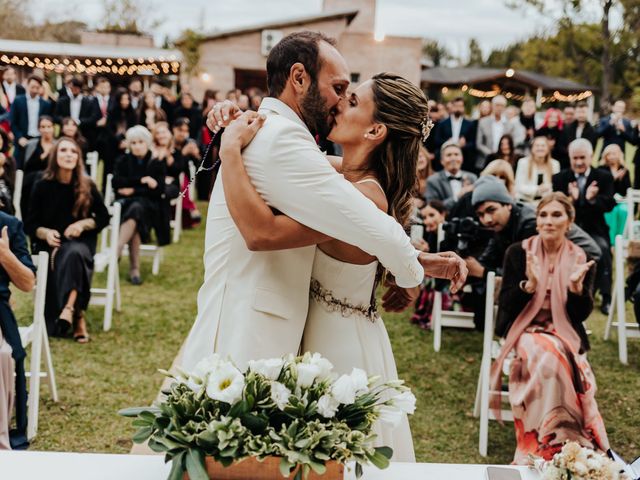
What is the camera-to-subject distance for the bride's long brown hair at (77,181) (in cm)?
636

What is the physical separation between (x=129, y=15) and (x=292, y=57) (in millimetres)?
35144

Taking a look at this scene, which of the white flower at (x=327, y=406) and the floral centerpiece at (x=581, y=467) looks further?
the floral centerpiece at (x=581, y=467)

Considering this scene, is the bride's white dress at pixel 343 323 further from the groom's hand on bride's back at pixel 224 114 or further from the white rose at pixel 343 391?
the white rose at pixel 343 391

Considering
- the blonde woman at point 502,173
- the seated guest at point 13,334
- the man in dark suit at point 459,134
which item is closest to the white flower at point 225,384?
the seated guest at point 13,334

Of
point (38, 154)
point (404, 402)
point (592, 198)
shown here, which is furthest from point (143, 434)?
point (38, 154)

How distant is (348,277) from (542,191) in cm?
656

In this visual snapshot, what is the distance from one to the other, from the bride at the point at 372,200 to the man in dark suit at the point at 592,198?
19.1 feet

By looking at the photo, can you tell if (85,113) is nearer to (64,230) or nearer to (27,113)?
(27,113)

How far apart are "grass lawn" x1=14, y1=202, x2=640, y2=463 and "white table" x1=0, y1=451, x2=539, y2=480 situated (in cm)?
246

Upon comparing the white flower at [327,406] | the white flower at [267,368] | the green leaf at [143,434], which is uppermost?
the white flower at [267,368]

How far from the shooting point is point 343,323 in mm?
2355

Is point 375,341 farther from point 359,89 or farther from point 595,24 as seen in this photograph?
point 595,24

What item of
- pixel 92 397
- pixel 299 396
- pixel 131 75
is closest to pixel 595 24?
pixel 131 75

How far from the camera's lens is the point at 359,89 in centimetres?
232
